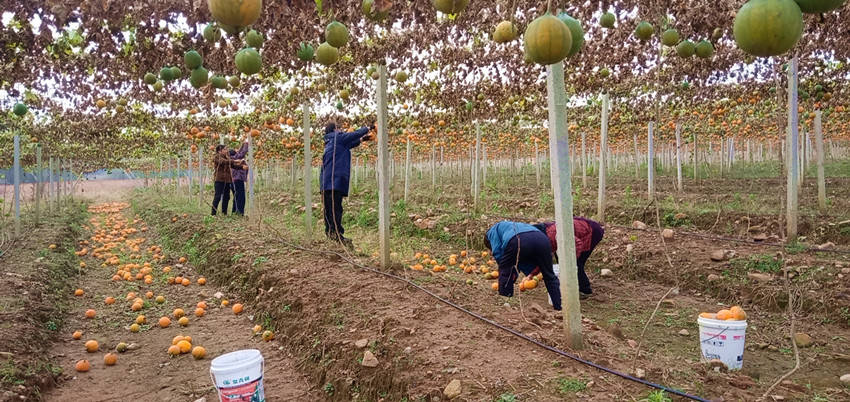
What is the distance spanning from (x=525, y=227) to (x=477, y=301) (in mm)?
1061

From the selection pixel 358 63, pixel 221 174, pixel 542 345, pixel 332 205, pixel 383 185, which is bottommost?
pixel 542 345

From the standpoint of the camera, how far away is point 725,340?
13.0ft

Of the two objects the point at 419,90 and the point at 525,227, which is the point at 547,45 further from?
the point at 419,90

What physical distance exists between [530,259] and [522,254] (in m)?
0.16

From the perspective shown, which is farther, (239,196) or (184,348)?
(239,196)

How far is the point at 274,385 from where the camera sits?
4.33 meters

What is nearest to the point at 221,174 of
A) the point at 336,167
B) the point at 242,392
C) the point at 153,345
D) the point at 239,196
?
the point at 239,196

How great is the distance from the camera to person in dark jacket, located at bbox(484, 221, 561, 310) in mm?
5188

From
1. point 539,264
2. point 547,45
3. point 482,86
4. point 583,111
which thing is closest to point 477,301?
point 539,264

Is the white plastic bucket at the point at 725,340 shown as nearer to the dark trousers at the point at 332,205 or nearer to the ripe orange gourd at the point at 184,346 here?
the ripe orange gourd at the point at 184,346

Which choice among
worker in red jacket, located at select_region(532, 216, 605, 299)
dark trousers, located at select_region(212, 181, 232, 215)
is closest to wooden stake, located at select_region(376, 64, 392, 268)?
worker in red jacket, located at select_region(532, 216, 605, 299)

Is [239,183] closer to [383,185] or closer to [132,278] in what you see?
[132,278]

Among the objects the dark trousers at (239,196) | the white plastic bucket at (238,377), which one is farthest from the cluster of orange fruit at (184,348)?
the dark trousers at (239,196)

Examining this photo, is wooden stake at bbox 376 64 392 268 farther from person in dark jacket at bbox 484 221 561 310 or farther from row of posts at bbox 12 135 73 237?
row of posts at bbox 12 135 73 237
